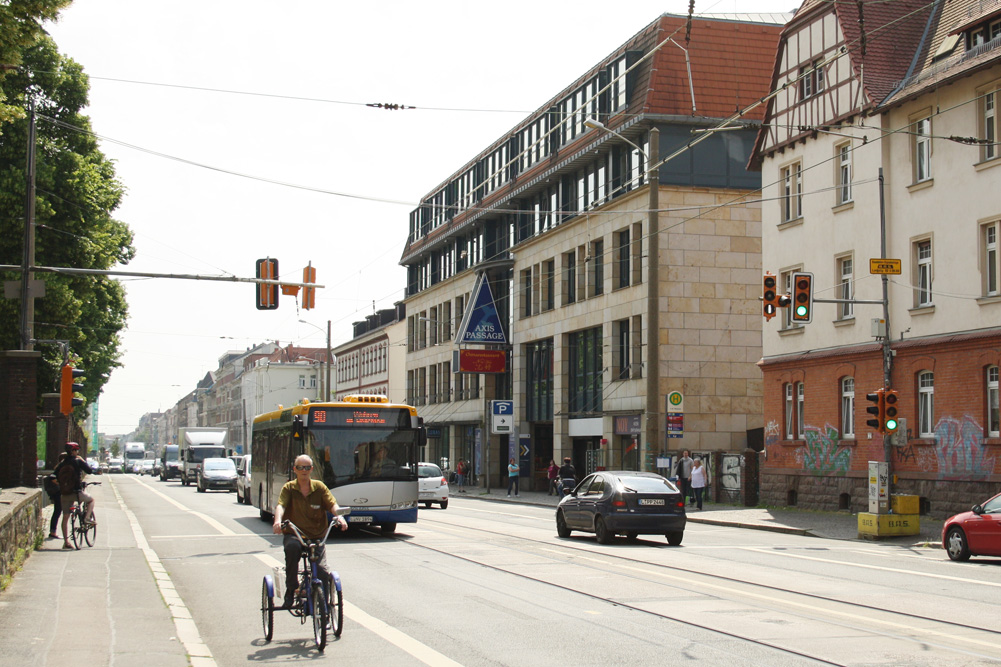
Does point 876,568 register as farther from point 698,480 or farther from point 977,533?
point 698,480

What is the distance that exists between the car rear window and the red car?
494cm

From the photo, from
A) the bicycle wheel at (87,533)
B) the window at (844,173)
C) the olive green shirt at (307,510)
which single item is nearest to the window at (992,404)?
the window at (844,173)

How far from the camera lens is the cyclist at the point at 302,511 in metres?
10.3

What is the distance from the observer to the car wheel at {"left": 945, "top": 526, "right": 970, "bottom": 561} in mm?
19484

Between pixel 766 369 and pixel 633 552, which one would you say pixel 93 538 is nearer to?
pixel 633 552

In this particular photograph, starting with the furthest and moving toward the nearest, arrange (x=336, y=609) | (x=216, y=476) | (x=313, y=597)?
(x=216, y=476)
(x=336, y=609)
(x=313, y=597)

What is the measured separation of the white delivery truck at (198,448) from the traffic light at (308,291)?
4821cm

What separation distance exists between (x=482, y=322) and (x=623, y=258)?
44.9ft

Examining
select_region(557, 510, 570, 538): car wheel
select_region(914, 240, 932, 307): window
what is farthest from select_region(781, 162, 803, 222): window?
select_region(557, 510, 570, 538): car wheel

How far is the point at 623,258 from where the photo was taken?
152 feet

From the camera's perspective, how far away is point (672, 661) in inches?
355

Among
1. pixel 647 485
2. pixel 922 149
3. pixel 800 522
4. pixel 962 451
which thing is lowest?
pixel 800 522

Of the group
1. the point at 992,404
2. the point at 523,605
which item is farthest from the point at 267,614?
the point at 992,404

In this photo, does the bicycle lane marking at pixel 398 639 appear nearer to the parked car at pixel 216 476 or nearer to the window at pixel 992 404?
the window at pixel 992 404
